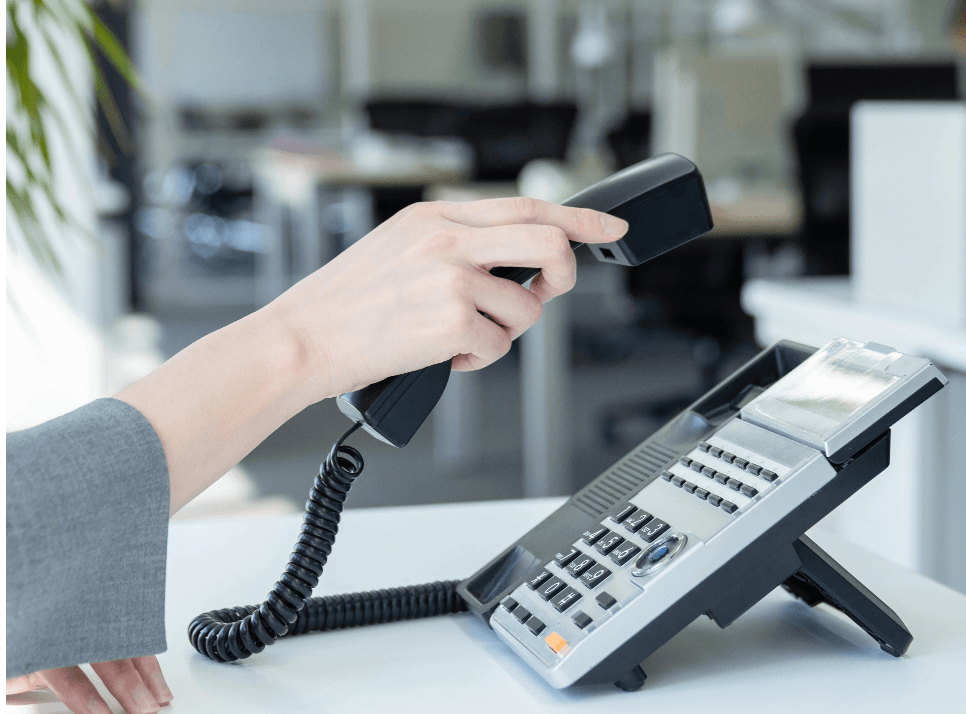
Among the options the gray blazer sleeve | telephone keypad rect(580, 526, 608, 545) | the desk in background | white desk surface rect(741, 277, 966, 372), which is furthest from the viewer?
the desk in background

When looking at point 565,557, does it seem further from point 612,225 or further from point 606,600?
Answer: point 612,225

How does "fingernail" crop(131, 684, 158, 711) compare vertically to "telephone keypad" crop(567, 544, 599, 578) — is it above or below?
below

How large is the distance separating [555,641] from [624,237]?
0.22 meters

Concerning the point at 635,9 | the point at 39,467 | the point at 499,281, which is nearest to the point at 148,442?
the point at 39,467

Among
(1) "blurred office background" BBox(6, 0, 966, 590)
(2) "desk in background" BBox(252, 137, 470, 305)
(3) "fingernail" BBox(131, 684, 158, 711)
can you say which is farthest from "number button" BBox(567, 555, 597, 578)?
(2) "desk in background" BBox(252, 137, 470, 305)

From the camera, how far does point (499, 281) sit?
52cm

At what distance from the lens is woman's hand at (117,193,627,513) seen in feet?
1.61

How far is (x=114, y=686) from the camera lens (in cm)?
48

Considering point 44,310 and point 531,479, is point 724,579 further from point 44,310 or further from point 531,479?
point 44,310

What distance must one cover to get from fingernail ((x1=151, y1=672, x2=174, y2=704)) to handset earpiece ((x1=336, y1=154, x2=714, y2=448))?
0.52 ft

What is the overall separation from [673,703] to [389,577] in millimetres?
227

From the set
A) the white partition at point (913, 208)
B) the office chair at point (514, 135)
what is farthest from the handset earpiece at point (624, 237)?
the office chair at point (514, 135)

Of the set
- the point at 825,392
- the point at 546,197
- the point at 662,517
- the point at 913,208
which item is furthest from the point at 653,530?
the point at 546,197

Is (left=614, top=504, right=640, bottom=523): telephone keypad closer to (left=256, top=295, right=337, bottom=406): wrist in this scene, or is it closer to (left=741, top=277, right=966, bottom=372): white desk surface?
(left=256, top=295, right=337, bottom=406): wrist
